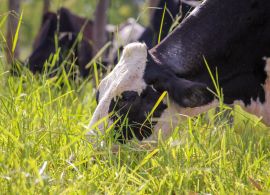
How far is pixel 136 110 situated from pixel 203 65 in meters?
0.57

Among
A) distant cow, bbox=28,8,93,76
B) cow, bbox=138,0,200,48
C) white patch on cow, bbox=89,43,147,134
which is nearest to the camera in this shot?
white patch on cow, bbox=89,43,147,134

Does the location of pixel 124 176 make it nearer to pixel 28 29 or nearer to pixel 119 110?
pixel 119 110

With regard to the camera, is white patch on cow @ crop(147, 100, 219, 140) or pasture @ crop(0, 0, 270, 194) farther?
white patch on cow @ crop(147, 100, 219, 140)

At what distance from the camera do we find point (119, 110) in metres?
4.09

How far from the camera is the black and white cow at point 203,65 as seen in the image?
4230mm

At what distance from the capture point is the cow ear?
414 centimetres

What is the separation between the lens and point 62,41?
853cm

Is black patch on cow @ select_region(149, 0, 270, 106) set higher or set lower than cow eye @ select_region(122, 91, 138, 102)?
higher

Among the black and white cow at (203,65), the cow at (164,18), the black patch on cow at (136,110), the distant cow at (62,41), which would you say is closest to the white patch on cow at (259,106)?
the black and white cow at (203,65)

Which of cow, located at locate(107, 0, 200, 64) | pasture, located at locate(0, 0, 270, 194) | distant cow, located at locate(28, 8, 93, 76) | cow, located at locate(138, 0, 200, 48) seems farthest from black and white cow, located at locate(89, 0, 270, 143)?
distant cow, located at locate(28, 8, 93, 76)

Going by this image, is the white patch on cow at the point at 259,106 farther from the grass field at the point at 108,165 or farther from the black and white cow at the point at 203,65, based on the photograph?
the grass field at the point at 108,165

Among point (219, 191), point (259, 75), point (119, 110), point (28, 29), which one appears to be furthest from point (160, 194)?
point (28, 29)

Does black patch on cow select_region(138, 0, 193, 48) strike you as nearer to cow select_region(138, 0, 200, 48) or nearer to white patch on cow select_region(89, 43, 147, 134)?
cow select_region(138, 0, 200, 48)

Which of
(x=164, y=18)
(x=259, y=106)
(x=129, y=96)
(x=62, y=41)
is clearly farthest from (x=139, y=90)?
(x=62, y=41)
